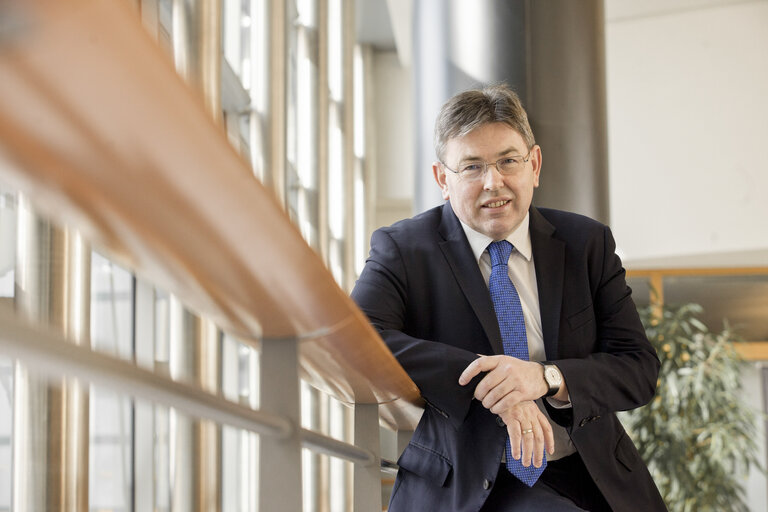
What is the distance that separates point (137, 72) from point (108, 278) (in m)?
3.97

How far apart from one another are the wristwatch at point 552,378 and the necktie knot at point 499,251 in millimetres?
345

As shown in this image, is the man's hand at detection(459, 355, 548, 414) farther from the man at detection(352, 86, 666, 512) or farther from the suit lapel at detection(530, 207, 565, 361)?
the suit lapel at detection(530, 207, 565, 361)

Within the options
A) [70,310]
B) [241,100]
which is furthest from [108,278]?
[241,100]

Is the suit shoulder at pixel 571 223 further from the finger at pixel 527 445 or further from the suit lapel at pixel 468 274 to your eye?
the finger at pixel 527 445

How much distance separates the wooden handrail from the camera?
375mm

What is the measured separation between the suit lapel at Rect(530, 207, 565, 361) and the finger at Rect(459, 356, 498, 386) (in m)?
0.29

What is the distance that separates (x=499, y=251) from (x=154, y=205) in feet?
5.12

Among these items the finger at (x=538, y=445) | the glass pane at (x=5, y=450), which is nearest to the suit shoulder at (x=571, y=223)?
the finger at (x=538, y=445)

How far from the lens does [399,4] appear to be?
10445 mm

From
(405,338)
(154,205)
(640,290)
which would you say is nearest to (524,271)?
(405,338)

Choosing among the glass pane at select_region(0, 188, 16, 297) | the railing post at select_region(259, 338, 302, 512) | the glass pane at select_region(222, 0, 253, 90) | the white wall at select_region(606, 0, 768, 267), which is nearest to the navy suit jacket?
the railing post at select_region(259, 338, 302, 512)

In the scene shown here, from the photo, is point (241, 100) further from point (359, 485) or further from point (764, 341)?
point (764, 341)

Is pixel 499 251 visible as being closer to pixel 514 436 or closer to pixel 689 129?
pixel 514 436

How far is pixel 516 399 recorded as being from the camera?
166 cm
